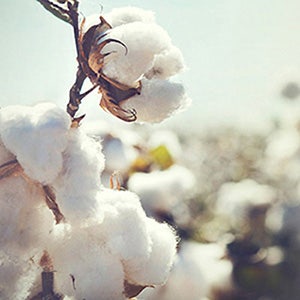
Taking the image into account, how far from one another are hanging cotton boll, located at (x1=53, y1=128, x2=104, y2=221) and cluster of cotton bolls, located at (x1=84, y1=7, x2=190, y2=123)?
0.30 ft

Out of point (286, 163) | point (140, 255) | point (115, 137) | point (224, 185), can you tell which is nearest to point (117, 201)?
point (140, 255)

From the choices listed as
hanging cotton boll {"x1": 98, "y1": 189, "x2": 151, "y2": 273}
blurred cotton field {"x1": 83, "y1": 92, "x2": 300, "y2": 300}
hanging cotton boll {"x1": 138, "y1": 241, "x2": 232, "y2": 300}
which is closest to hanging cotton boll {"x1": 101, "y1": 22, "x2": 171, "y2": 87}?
hanging cotton boll {"x1": 98, "y1": 189, "x2": 151, "y2": 273}

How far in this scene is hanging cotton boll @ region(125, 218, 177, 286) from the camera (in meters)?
0.92

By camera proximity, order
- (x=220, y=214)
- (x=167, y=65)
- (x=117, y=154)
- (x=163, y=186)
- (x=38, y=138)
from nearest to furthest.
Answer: (x=38, y=138), (x=167, y=65), (x=117, y=154), (x=163, y=186), (x=220, y=214)

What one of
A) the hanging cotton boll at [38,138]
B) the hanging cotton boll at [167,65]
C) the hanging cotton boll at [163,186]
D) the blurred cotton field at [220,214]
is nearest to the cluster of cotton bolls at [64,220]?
the hanging cotton boll at [38,138]

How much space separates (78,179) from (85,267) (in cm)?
12

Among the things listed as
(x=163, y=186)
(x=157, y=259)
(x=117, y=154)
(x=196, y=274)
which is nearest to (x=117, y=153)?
(x=117, y=154)

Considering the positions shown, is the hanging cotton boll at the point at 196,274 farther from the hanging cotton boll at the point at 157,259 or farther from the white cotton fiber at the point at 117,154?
the hanging cotton boll at the point at 157,259

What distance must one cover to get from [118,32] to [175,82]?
10 centimetres

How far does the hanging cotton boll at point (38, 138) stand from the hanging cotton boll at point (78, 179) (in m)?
0.01

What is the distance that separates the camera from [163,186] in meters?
1.93

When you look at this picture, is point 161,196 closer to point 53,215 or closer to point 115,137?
point 115,137

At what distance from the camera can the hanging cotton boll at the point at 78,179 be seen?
82cm

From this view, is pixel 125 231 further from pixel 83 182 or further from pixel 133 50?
pixel 133 50
